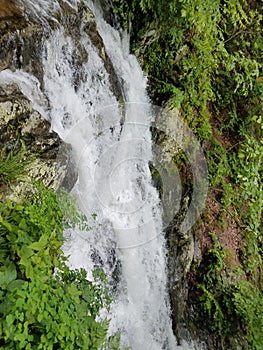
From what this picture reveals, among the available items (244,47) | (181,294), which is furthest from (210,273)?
(244,47)

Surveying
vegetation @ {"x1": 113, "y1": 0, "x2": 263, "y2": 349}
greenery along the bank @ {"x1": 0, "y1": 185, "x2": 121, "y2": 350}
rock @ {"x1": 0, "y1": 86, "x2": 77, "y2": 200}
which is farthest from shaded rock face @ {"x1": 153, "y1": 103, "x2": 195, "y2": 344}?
greenery along the bank @ {"x1": 0, "y1": 185, "x2": 121, "y2": 350}

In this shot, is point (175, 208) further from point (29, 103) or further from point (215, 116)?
point (215, 116)

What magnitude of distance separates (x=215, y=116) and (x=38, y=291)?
5.52 m

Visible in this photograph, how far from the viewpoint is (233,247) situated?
5.93 meters

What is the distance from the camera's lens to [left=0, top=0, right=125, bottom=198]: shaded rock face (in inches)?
102

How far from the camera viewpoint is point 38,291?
1.95m

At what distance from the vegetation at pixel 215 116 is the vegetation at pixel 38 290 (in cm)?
286

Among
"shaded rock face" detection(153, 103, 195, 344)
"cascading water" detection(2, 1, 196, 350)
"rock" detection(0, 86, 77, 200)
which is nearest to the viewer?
"rock" detection(0, 86, 77, 200)

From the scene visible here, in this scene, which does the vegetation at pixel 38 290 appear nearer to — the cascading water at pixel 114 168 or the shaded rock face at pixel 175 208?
the cascading water at pixel 114 168

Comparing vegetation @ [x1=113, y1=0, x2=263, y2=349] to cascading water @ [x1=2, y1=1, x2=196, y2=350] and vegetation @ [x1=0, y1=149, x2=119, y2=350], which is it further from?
vegetation @ [x1=0, y1=149, x2=119, y2=350]

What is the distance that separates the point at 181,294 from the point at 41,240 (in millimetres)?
3034

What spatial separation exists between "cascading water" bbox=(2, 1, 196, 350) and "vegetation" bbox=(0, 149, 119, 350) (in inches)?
36.6

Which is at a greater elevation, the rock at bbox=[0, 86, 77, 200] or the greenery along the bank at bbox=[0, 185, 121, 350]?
the rock at bbox=[0, 86, 77, 200]

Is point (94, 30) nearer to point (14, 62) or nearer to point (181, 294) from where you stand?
point (14, 62)
